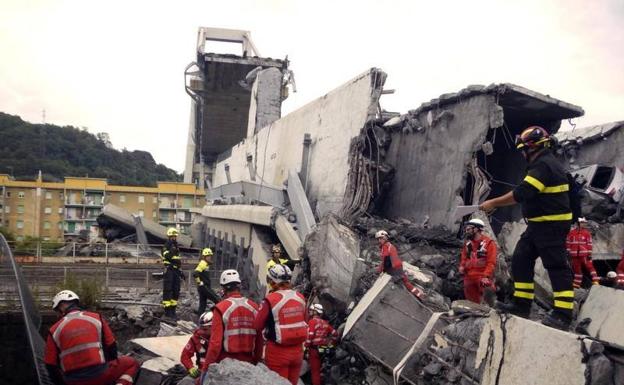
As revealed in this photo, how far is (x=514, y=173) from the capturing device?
373 inches

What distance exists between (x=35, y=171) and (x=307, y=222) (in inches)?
2023

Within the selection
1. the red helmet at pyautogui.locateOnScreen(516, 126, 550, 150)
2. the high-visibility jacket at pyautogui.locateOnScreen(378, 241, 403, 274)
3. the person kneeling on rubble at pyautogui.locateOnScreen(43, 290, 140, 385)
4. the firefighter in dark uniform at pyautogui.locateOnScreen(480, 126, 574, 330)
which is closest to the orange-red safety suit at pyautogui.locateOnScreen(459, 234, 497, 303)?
the high-visibility jacket at pyautogui.locateOnScreen(378, 241, 403, 274)

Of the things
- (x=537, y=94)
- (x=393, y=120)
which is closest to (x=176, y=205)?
(x=393, y=120)

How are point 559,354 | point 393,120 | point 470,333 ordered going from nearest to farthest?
point 559,354
point 470,333
point 393,120

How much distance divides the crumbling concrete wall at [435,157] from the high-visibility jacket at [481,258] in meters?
1.96

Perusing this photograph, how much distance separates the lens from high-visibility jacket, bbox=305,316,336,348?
596 cm

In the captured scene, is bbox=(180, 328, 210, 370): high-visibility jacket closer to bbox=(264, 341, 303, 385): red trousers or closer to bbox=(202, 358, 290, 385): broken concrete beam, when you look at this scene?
bbox=(264, 341, 303, 385): red trousers

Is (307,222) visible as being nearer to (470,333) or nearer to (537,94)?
(537,94)

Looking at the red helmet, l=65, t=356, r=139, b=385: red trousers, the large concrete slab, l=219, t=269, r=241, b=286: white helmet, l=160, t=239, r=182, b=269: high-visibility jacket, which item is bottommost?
the large concrete slab

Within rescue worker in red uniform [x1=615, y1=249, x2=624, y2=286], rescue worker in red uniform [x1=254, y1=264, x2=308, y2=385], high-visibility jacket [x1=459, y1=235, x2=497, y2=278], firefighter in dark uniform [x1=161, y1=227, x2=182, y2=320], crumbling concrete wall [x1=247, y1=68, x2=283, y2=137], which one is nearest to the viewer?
rescue worker in red uniform [x1=254, y1=264, x2=308, y2=385]

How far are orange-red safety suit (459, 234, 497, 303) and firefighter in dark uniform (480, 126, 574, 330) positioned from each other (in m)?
2.07

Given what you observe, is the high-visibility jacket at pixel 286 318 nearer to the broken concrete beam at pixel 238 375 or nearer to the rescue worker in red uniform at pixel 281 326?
the rescue worker in red uniform at pixel 281 326

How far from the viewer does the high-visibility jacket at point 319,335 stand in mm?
5961

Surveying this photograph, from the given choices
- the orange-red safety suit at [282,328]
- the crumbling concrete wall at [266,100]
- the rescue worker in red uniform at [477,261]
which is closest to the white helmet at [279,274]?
the orange-red safety suit at [282,328]
